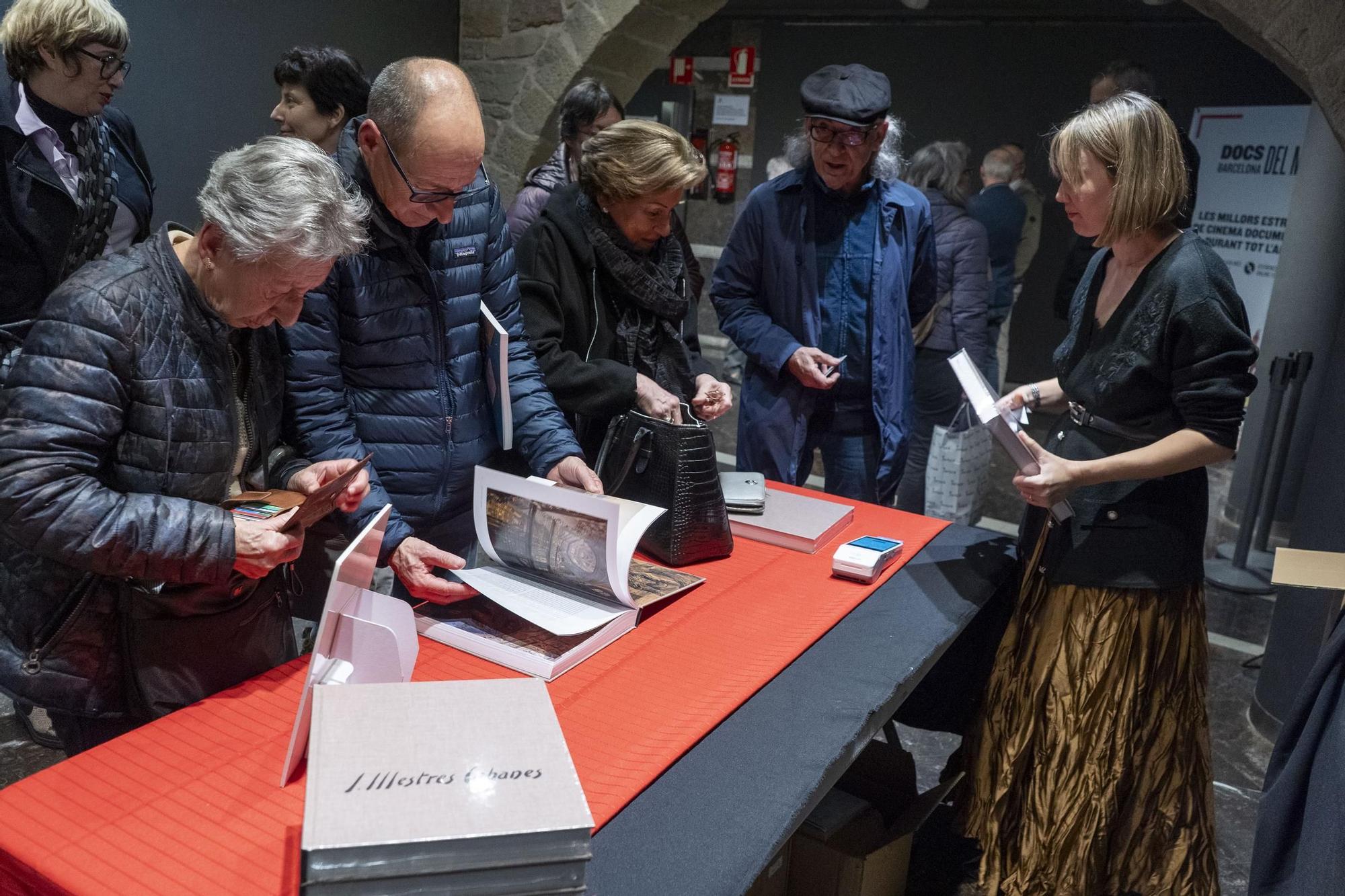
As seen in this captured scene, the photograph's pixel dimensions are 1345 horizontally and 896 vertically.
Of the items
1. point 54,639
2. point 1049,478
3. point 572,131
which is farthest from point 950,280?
point 54,639

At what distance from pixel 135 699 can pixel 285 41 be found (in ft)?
9.94

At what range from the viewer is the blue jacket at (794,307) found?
8.87ft

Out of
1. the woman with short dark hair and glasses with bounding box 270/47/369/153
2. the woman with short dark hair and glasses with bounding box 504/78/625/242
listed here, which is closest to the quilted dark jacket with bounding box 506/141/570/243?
the woman with short dark hair and glasses with bounding box 504/78/625/242

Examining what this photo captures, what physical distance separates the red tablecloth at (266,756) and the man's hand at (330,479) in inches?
9.8

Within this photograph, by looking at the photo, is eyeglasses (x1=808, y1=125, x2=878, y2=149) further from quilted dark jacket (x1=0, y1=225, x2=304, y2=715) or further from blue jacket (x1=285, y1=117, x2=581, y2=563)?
quilted dark jacket (x1=0, y1=225, x2=304, y2=715)

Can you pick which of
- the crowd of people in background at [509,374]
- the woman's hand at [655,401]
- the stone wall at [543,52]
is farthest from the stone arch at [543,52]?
the woman's hand at [655,401]

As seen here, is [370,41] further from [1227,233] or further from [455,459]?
[1227,233]

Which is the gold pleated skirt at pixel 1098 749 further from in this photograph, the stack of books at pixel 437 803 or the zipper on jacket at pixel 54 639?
the zipper on jacket at pixel 54 639

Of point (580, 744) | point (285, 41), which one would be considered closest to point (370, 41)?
point (285, 41)

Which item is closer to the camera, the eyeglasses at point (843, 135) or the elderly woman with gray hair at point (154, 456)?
the elderly woman with gray hair at point (154, 456)

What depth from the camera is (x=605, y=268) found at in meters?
2.22

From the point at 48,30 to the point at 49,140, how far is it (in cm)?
24

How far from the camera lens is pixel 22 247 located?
2.33m

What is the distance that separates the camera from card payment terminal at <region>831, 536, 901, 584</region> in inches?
73.9
